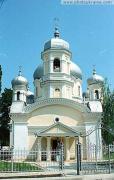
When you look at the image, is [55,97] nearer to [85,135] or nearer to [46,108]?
[46,108]

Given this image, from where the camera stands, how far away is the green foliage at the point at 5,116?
151ft

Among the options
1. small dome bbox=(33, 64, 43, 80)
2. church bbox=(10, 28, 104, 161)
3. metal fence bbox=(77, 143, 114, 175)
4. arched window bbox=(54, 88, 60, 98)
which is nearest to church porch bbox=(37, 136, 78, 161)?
church bbox=(10, 28, 104, 161)

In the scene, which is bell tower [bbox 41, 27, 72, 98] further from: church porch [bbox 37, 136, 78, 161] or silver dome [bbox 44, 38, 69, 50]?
church porch [bbox 37, 136, 78, 161]

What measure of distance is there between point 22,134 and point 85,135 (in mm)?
5914

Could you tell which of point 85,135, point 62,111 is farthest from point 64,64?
point 85,135

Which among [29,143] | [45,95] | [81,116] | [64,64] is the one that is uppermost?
[64,64]

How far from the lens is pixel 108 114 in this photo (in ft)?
144

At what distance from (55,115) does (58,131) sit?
2131mm

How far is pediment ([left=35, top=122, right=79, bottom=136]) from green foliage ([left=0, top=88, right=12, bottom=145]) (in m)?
13.8

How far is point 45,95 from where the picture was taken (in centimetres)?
3738

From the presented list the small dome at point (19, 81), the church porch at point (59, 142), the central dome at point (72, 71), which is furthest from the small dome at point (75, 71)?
the church porch at point (59, 142)

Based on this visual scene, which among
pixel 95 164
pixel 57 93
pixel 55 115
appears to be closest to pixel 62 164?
pixel 95 164

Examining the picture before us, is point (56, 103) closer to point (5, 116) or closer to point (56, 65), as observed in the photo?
point (56, 65)

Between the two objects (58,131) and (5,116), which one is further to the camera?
(5,116)
